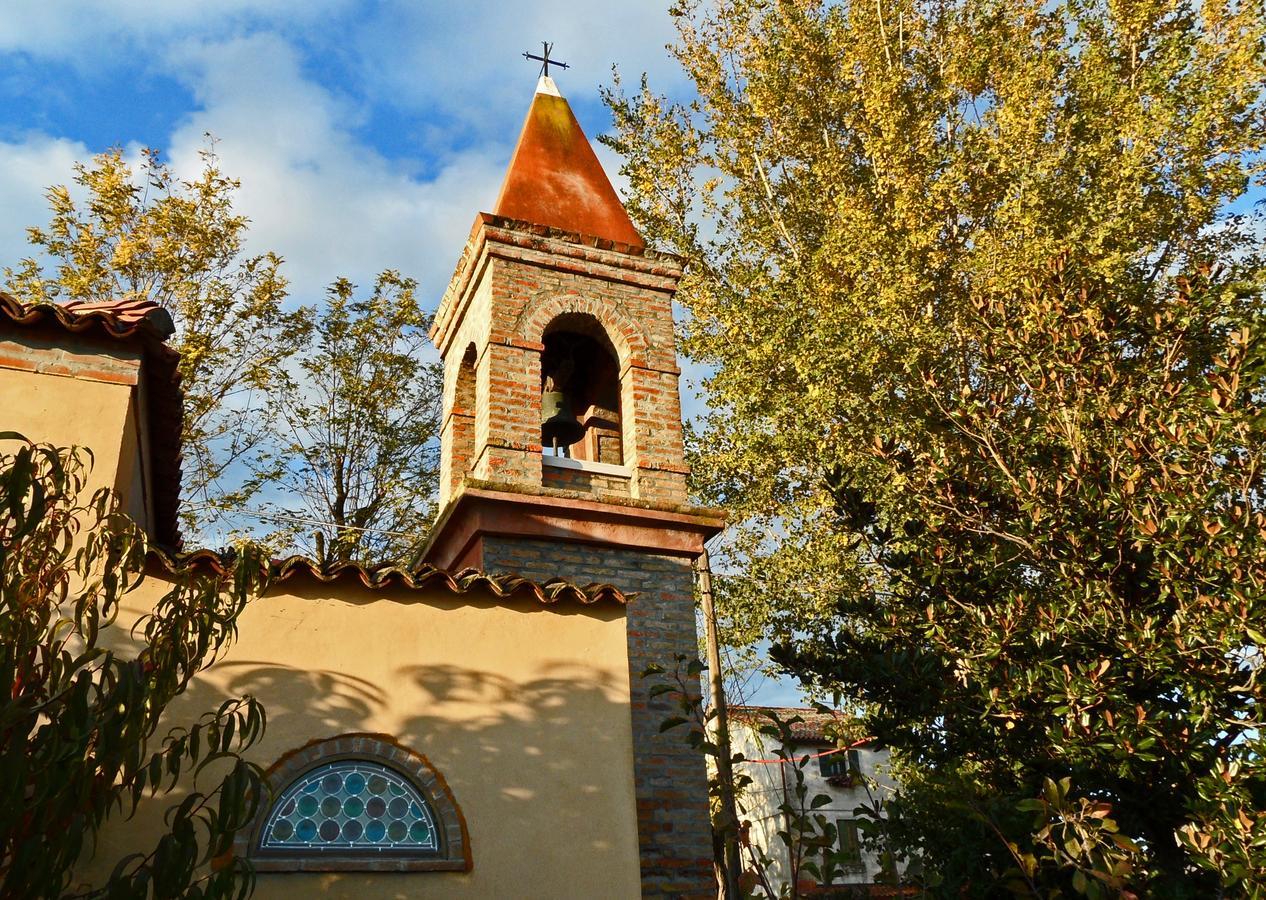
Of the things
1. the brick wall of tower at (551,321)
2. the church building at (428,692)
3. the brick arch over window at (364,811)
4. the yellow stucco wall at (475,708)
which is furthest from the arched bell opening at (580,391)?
the brick arch over window at (364,811)

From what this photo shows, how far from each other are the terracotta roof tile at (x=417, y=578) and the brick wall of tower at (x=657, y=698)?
55.2 inches

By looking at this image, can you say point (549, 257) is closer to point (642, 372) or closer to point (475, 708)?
point (642, 372)

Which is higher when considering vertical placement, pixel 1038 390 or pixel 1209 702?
pixel 1038 390

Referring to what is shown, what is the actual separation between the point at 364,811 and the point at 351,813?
0.20 ft

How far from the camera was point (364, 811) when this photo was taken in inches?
193

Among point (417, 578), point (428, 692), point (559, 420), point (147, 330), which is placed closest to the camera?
point (428, 692)

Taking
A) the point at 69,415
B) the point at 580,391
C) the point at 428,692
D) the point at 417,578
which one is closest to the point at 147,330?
the point at 69,415

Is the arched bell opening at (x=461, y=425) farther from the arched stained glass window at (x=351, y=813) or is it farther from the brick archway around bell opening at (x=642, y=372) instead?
the arched stained glass window at (x=351, y=813)

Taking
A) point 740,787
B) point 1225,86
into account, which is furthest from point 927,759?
point 1225,86

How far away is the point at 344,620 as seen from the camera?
17.1 feet

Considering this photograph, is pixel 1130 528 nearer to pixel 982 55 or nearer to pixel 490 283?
pixel 490 283

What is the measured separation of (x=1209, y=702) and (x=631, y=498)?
4.08 metres

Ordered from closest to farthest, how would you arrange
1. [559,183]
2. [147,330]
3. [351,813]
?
[351,813]
[147,330]
[559,183]

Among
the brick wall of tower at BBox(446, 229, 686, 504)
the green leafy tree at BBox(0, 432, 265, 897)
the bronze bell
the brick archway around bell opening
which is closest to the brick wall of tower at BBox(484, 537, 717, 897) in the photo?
the brick wall of tower at BBox(446, 229, 686, 504)
